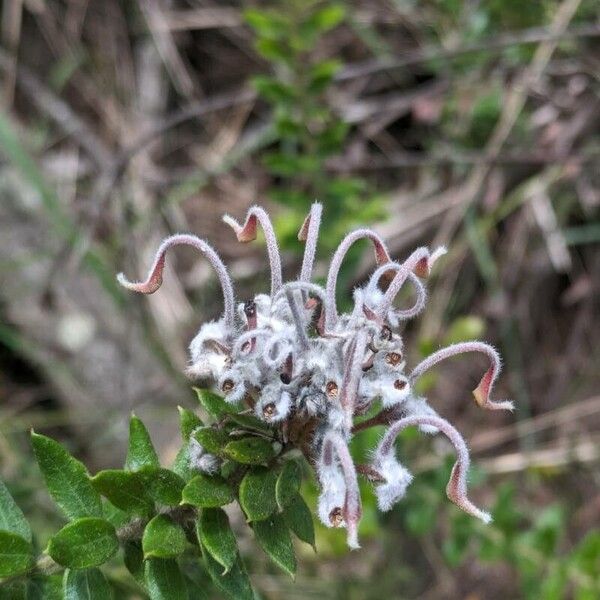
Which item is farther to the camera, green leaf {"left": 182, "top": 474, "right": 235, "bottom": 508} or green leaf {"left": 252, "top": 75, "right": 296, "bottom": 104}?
green leaf {"left": 252, "top": 75, "right": 296, "bottom": 104}

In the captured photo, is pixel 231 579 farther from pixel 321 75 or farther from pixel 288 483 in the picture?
pixel 321 75

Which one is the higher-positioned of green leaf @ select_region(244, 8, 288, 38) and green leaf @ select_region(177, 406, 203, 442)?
green leaf @ select_region(244, 8, 288, 38)

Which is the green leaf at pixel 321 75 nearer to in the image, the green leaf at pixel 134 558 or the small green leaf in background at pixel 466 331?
the small green leaf in background at pixel 466 331

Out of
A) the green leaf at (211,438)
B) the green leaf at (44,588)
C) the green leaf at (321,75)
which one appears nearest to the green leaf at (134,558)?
the green leaf at (44,588)

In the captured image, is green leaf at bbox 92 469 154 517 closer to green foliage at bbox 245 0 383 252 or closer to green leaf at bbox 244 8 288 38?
green foliage at bbox 245 0 383 252

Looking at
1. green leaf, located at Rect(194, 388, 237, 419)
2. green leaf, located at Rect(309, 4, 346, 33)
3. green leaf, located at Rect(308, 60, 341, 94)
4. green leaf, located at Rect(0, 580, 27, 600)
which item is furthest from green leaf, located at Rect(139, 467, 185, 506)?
green leaf, located at Rect(309, 4, 346, 33)

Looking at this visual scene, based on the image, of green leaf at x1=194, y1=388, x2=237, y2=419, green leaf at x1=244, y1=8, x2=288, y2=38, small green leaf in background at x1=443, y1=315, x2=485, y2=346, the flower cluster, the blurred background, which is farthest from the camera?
the blurred background

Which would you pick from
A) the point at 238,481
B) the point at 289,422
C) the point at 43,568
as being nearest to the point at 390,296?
the point at 289,422

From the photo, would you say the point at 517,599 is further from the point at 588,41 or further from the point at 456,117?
the point at 588,41
